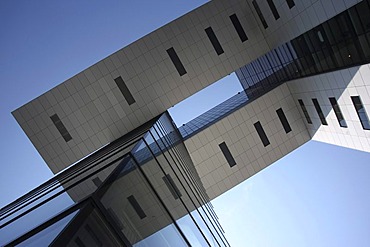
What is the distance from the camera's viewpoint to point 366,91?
19219mm

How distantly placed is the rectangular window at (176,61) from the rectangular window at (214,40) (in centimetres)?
279

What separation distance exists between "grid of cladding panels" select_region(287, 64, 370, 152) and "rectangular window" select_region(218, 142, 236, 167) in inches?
261

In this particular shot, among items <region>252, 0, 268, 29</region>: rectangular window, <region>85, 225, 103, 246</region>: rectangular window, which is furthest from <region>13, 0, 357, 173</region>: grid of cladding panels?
<region>85, 225, 103, 246</region>: rectangular window

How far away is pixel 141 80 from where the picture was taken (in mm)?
27547

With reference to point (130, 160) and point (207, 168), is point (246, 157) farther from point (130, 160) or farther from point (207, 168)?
point (130, 160)

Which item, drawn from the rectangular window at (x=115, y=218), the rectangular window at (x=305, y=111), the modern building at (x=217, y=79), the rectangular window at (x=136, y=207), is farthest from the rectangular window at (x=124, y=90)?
the rectangular window at (x=115, y=218)

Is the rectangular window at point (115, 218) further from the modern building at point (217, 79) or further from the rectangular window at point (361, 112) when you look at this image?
the rectangular window at point (361, 112)

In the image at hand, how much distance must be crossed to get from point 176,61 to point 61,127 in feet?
31.3

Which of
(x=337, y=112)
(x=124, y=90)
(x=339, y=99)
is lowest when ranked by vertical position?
(x=337, y=112)

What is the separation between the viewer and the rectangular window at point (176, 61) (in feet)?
90.7

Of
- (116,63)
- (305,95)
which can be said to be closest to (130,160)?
(116,63)

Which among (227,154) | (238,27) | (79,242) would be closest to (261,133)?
(227,154)

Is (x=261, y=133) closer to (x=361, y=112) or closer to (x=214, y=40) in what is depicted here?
(x=214, y=40)

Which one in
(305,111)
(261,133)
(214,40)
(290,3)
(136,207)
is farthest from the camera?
(261,133)
